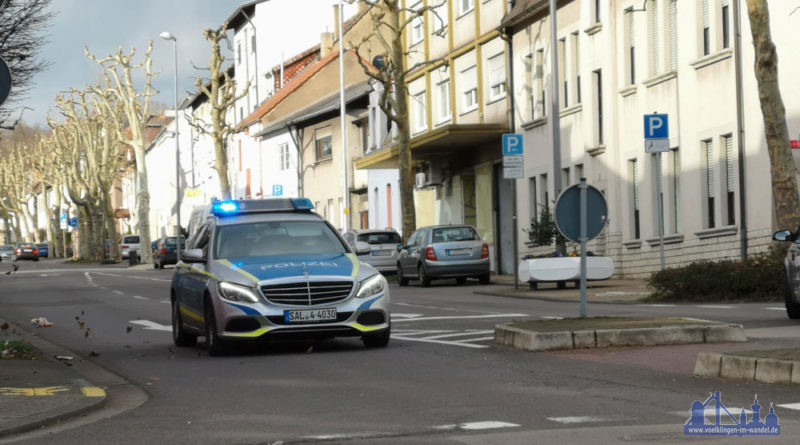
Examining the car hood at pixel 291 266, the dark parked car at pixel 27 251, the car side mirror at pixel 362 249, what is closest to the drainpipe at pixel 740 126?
the car side mirror at pixel 362 249

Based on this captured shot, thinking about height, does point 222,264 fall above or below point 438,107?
below

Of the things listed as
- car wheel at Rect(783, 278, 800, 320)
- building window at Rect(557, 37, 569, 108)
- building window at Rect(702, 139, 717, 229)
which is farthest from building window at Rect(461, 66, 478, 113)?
car wheel at Rect(783, 278, 800, 320)

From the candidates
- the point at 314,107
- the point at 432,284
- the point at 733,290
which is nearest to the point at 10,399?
the point at 733,290

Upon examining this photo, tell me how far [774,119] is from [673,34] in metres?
9.74

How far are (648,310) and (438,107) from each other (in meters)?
29.7

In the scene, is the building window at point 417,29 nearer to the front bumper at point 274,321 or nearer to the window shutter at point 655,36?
the window shutter at point 655,36

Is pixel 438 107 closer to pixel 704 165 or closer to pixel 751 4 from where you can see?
pixel 704 165

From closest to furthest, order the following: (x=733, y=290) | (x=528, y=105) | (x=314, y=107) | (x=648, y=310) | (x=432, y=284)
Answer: (x=648, y=310) → (x=733, y=290) → (x=432, y=284) → (x=528, y=105) → (x=314, y=107)

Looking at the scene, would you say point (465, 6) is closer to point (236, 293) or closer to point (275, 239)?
point (275, 239)

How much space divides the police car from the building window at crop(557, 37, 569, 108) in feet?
76.7

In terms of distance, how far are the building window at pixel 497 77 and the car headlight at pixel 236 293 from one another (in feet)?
95.8

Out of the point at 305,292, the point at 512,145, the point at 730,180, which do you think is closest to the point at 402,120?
the point at 512,145

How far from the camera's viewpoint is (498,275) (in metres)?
43.5

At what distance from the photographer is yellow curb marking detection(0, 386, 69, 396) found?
11272mm
